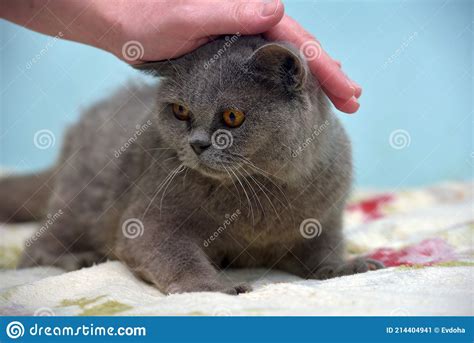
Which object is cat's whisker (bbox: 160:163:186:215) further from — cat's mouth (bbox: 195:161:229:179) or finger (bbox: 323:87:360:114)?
finger (bbox: 323:87:360:114)

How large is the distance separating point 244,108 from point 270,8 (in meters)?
0.30

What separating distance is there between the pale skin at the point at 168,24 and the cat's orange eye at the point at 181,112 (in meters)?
0.18

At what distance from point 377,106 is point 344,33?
0.55m

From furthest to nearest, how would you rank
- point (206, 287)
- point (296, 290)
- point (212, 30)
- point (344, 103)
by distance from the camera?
1. point (344, 103)
2. point (212, 30)
3. point (206, 287)
4. point (296, 290)

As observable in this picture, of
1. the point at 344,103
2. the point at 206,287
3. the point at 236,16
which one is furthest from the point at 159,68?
the point at 206,287

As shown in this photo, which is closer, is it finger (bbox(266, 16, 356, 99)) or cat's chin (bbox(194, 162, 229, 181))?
cat's chin (bbox(194, 162, 229, 181))

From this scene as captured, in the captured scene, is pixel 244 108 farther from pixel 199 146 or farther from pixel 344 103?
pixel 344 103

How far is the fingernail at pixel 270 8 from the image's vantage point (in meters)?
1.62

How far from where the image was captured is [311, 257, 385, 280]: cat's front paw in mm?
1819

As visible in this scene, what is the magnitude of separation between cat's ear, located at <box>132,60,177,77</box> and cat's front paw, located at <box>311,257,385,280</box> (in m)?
0.81

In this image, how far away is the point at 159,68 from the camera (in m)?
1.81

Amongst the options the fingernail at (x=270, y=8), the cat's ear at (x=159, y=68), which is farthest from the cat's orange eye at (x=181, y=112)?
the fingernail at (x=270, y=8)

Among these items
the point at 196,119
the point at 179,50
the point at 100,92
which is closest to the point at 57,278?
the point at 196,119

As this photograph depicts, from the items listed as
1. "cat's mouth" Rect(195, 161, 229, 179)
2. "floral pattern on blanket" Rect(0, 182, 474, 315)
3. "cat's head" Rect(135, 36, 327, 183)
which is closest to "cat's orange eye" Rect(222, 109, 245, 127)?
"cat's head" Rect(135, 36, 327, 183)
